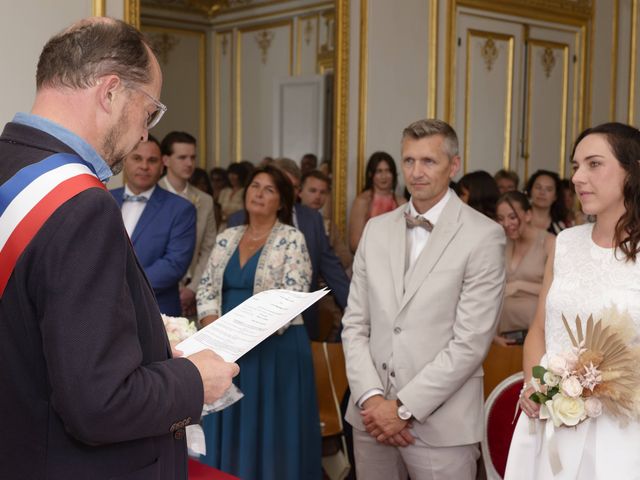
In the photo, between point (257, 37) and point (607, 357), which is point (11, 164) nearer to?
point (607, 357)

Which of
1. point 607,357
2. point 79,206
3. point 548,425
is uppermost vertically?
point 79,206

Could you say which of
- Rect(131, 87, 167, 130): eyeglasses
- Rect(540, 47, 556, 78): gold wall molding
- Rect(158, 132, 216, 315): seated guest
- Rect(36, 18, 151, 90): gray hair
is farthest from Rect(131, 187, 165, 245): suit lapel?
Rect(540, 47, 556, 78): gold wall molding

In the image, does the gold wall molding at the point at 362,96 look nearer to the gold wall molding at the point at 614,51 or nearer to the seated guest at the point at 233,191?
the seated guest at the point at 233,191

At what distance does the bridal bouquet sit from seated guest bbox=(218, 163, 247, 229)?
5.08m

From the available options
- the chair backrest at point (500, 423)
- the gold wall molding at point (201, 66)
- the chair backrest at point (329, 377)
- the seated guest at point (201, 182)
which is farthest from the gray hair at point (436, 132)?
the gold wall molding at point (201, 66)

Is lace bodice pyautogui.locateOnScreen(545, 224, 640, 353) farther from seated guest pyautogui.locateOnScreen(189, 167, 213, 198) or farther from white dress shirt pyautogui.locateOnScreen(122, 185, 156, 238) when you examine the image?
seated guest pyautogui.locateOnScreen(189, 167, 213, 198)

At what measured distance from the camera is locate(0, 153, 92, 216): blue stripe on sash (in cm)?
134

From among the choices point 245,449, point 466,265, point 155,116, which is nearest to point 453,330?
point 466,265

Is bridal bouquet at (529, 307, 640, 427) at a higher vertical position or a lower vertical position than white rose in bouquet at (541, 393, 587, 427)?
higher

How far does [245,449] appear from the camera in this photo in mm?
3742

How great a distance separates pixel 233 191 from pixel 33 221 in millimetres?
6640

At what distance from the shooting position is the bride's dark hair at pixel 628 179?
2.51 meters

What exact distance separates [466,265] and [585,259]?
0.48 metres

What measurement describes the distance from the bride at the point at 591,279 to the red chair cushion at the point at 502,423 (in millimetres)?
537
